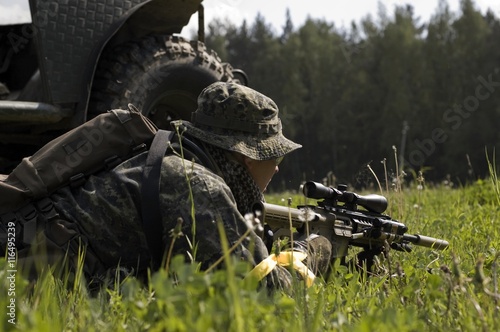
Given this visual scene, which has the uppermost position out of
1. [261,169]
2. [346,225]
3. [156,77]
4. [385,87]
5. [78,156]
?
[78,156]

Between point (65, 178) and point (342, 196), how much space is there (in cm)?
130

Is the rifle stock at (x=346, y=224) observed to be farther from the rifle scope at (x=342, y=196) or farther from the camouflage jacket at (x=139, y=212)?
the camouflage jacket at (x=139, y=212)

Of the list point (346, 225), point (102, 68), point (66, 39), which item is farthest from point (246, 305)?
point (102, 68)

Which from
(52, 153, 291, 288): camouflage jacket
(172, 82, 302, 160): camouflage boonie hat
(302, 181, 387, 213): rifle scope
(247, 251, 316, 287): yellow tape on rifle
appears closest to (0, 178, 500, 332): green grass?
(247, 251, 316, 287): yellow tape on rifle

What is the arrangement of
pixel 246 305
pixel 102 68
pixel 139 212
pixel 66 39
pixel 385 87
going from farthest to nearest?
1. pixel 385 87
2. pixel 102 68
3. pixel 66 39
4. pixel 139 212
5. pixel 246 305

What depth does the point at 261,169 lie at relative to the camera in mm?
3150

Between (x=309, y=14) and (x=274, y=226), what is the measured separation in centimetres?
5669

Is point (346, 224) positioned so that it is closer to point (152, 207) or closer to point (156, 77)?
point (152, 207)

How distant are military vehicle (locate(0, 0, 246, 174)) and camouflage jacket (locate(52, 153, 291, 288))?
2.01 meters

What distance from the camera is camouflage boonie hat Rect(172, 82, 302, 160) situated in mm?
2982

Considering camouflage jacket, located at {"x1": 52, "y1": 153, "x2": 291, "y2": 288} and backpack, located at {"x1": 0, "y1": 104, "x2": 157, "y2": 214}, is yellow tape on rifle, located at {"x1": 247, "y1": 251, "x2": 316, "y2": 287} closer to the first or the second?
camouflage jacket, located at {"x1": 52, "y1": 153, "x2": 291, "y2": 288}

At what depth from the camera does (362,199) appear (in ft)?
11.9

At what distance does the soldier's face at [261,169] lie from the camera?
122 inches

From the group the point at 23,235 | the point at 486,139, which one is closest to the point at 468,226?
the point at 23,235
